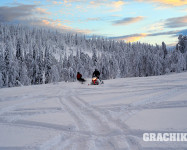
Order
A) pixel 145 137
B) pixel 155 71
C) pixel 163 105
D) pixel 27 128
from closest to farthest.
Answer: pixel 145 137, pixel 27 128, pixel 163 105, pixel 155 71

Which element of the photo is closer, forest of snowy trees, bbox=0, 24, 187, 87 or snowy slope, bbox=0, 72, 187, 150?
snowy slope, bbox=0, 72, 187, 150

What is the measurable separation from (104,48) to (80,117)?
195m

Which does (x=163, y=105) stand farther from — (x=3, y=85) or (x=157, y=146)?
(x=3, y=85)

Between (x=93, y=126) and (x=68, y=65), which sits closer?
(x=93, y=126)

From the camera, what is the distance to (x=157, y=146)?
436 cm

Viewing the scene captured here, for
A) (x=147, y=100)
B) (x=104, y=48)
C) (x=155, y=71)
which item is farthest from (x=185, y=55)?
(x=104, y=48)

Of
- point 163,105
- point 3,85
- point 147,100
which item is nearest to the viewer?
point 163,105

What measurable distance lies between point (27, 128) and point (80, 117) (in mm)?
2062

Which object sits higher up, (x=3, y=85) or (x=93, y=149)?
(x=93, y=149)

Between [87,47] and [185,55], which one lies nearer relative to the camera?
[185,55]

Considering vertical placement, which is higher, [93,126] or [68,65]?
[68,65]

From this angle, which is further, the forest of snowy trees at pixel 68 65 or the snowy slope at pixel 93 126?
the forest of snowy trees at pixel 68 65

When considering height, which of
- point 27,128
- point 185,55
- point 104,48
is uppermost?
point 104,48

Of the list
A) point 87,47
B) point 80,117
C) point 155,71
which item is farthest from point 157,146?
point 87,47
